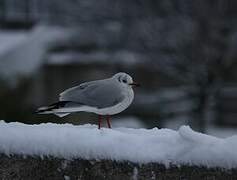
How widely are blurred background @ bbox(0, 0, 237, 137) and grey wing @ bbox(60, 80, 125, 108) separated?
494 centimetres

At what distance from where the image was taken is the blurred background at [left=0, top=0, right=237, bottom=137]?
31.8ft

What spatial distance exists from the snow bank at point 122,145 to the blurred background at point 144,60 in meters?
5.22

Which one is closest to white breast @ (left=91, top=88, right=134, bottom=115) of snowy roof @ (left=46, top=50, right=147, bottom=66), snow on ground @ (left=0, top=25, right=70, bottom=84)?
snowy roof @ (left=46, top=50, right=147, bottom=66)

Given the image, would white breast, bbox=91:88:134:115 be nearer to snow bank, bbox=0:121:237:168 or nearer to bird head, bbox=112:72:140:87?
bird head, bbox=112:72:140:87

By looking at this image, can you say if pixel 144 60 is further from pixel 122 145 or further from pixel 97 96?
pixel 122 145

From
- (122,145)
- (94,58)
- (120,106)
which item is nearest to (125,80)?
(120,106)

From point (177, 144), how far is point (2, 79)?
8.06 meters

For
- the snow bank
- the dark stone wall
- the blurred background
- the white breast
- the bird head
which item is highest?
the blurred background

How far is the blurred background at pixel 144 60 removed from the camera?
970 centimetres

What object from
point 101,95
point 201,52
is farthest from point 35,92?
point 101,95

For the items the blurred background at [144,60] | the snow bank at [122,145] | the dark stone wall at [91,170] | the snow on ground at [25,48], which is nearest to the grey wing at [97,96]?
the snow bank at [122,145]

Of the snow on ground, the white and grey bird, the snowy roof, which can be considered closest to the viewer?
the white and grey bird

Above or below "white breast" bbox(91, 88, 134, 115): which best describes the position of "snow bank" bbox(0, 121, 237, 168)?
below

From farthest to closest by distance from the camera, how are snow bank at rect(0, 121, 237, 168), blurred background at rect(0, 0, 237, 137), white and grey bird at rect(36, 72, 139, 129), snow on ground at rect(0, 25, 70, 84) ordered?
snow on ground at rect(0, 25, 70, 84) → blurred background at rect(0, 0, 237, 137) → white and grey bird at rect(36, 72, 139, 129) → snow bank at rect(0, 121, 237, 168)
